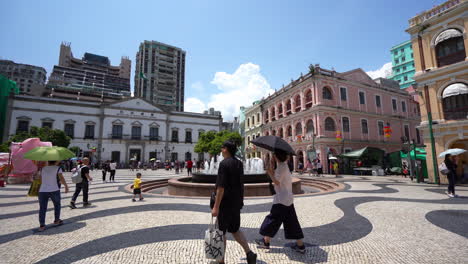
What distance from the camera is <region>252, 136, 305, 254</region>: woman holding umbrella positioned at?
10.4 ft

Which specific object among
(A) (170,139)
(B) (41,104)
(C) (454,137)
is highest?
(B) (41,104)

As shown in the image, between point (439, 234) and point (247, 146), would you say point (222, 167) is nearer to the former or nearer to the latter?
point (439, 234)

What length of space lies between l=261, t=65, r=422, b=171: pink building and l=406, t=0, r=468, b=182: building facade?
10.1 metres

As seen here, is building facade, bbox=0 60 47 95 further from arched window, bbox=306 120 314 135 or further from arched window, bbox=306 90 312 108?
arched window, bbox=306 120 314 135

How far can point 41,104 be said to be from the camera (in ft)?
110

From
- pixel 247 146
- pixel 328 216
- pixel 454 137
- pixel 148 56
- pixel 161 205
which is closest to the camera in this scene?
pixel 328 216

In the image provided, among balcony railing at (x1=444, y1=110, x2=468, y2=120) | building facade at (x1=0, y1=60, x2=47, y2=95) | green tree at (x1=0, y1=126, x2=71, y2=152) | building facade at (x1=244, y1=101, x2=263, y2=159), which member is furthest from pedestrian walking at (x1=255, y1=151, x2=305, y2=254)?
building facade at (x1=0, y1=60, x2=47, y2=95)

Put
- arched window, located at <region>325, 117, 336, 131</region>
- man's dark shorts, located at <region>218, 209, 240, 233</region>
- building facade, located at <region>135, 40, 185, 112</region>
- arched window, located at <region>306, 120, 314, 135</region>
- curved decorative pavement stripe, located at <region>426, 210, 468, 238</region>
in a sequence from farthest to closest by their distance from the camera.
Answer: building facade, located at <region>135, 40, 185, 112</region>, arched window, located at <region>306, 120, 314, 135</region>, arched window, located at <region>325, 117, 336, 131</region>, curved decorative pavement stripe, located at <region>426, 210, 468, 238</region>, man's dark shorts, located at <region>218, 209, 240, 233</region>

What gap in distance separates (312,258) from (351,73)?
1163 inches

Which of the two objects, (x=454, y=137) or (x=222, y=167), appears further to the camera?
(x=454, y=137)

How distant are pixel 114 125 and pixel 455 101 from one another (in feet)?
142

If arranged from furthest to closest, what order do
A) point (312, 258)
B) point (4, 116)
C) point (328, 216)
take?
point (4, 116)
point (328, 216)
point (312, 258)

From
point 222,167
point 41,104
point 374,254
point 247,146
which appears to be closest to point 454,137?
point 374,254

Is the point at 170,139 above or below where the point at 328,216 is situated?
above
